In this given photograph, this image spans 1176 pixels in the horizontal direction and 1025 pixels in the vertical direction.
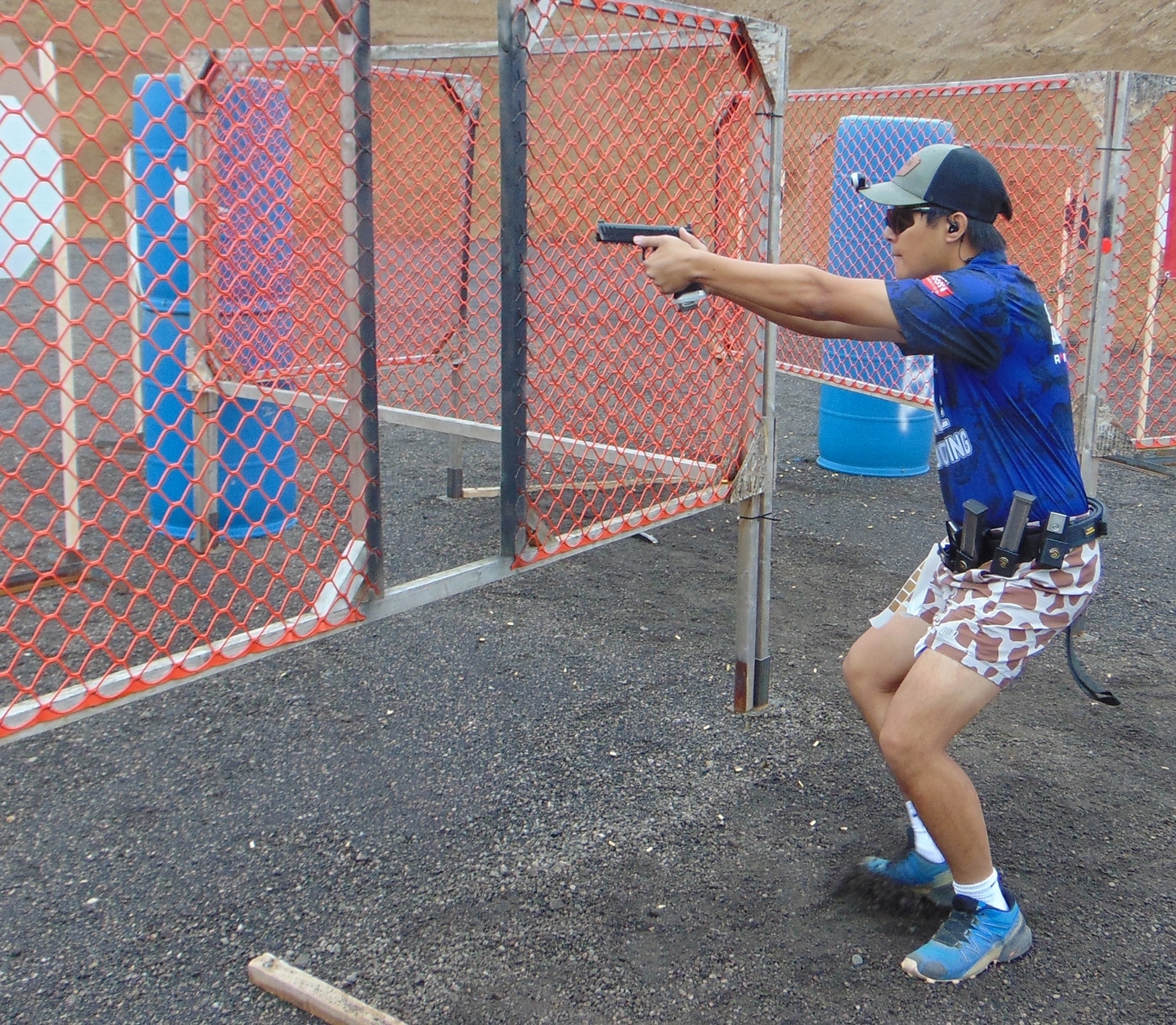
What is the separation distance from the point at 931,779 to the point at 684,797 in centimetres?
94

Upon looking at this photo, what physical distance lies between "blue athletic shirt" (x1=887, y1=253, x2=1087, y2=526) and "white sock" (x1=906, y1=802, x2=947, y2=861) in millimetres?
814

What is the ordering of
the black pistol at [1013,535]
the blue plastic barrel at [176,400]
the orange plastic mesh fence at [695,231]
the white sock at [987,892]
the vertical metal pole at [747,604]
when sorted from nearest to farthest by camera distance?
the black pistol at [1013,535] < the white sock at [987,892] < the orange plastic mesh fence at [695,231] < the vertical metal pole at [747,604] < the blue plastic barrel at [176,400]

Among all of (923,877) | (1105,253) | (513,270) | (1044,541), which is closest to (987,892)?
(923,877)

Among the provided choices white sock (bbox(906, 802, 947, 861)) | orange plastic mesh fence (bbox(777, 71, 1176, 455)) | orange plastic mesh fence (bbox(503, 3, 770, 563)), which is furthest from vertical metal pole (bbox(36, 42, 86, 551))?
orange plastic mesh fence (bbox(777, 71, 1176, 455))

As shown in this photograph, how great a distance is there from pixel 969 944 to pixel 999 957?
9cm

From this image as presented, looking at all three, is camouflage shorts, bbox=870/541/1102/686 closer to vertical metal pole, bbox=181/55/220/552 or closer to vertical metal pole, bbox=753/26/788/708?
vertical metal pole, bbox=753/26/788/708

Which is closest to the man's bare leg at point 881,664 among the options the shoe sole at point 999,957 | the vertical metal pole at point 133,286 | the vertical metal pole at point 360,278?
the shoe sole at point 999,957

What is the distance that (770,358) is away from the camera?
11.6 ft

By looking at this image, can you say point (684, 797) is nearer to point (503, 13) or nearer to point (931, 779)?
→ point (931, 779)

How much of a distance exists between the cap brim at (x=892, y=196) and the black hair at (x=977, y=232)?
4cm

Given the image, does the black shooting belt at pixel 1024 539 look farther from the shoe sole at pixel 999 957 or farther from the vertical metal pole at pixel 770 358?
the vertical metal pole at pixel 770 358

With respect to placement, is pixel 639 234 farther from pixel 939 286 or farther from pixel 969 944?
pixel 969 944

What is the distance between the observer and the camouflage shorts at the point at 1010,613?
7.95 ft

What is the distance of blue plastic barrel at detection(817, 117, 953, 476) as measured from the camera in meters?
6.19
